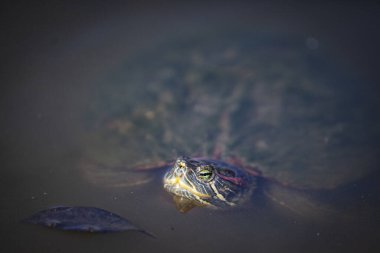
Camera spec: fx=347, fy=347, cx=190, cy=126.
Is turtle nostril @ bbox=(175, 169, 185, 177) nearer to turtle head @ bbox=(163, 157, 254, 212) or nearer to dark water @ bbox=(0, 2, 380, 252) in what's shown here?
turtle head @ bbox=(163, 157, 254, 212)

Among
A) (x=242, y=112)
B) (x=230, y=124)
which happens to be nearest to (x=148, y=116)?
(x=230, y=124)

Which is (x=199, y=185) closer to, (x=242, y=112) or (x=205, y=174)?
(x=205, y=174)

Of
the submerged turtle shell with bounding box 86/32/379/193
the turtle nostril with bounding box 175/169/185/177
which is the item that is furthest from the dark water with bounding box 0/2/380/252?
the turtle nostril with bounding box 175/169/185/177

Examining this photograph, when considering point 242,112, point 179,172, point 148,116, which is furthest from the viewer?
point 242,112

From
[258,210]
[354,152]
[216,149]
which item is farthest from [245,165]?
[354,152]

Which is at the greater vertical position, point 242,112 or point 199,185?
point 242,112

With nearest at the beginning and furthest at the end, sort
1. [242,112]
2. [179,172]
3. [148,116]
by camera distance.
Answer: [179,172] → [148,116] → [242,112]

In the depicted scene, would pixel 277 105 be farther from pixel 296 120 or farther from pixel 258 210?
pixel 258 210
